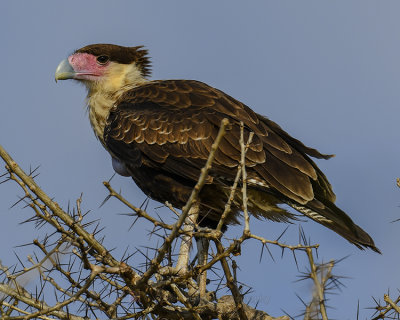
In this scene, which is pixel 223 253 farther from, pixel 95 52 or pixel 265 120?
pixel 95 52

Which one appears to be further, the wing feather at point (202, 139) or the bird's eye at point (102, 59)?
the bird's eye at point (102, 59)

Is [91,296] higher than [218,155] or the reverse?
the reverse

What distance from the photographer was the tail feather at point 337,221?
18.5ft

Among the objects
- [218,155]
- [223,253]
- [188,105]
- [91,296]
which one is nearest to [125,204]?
[223,253]

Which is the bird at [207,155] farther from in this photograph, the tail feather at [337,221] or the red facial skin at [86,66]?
the red facial skin at [86,66]

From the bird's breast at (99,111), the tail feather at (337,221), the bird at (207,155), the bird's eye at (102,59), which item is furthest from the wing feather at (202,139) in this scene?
the bird's eye at (102,59)

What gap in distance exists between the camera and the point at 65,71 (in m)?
7.15

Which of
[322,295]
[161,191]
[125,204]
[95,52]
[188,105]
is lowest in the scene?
[322,295]

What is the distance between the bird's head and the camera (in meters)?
7.22

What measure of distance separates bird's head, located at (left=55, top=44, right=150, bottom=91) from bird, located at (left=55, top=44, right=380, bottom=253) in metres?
0.51

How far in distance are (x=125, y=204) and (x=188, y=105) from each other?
9.06ft

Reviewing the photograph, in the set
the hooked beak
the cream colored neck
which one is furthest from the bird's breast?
the hooked beak

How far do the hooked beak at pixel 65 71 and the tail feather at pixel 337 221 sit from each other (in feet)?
9.09

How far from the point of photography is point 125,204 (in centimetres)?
359
